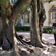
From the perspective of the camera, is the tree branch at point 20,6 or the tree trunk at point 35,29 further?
the tree trunk at point 35,29

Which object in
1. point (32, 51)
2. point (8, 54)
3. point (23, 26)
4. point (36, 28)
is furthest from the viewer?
point (23, 26)

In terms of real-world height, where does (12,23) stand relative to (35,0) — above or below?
below

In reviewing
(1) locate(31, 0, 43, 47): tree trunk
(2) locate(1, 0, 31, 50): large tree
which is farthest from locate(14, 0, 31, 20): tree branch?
(1) locate(31, 0, 43, 47): tree trunk

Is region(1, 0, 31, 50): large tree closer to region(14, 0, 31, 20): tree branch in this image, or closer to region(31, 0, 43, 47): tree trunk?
region(14, 0, 31, 20): tree branch

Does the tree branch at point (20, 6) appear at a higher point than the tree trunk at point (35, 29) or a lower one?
higher

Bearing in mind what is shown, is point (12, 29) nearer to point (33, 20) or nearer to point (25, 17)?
point (33, 20)

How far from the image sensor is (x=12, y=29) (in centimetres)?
494

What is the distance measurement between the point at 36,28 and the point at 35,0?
1528 mm

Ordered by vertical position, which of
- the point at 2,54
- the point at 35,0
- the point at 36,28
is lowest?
the point at 2,54

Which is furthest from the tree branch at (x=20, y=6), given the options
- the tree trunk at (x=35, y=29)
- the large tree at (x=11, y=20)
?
the tree trunk at (x=35, y=29)

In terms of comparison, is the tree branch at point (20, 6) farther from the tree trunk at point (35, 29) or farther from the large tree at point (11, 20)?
the tree trunk at point (35, 29)

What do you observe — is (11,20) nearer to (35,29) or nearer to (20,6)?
(20,6)

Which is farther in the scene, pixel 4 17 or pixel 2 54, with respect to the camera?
pixel 4 17

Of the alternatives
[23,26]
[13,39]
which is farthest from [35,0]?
[23,26]
